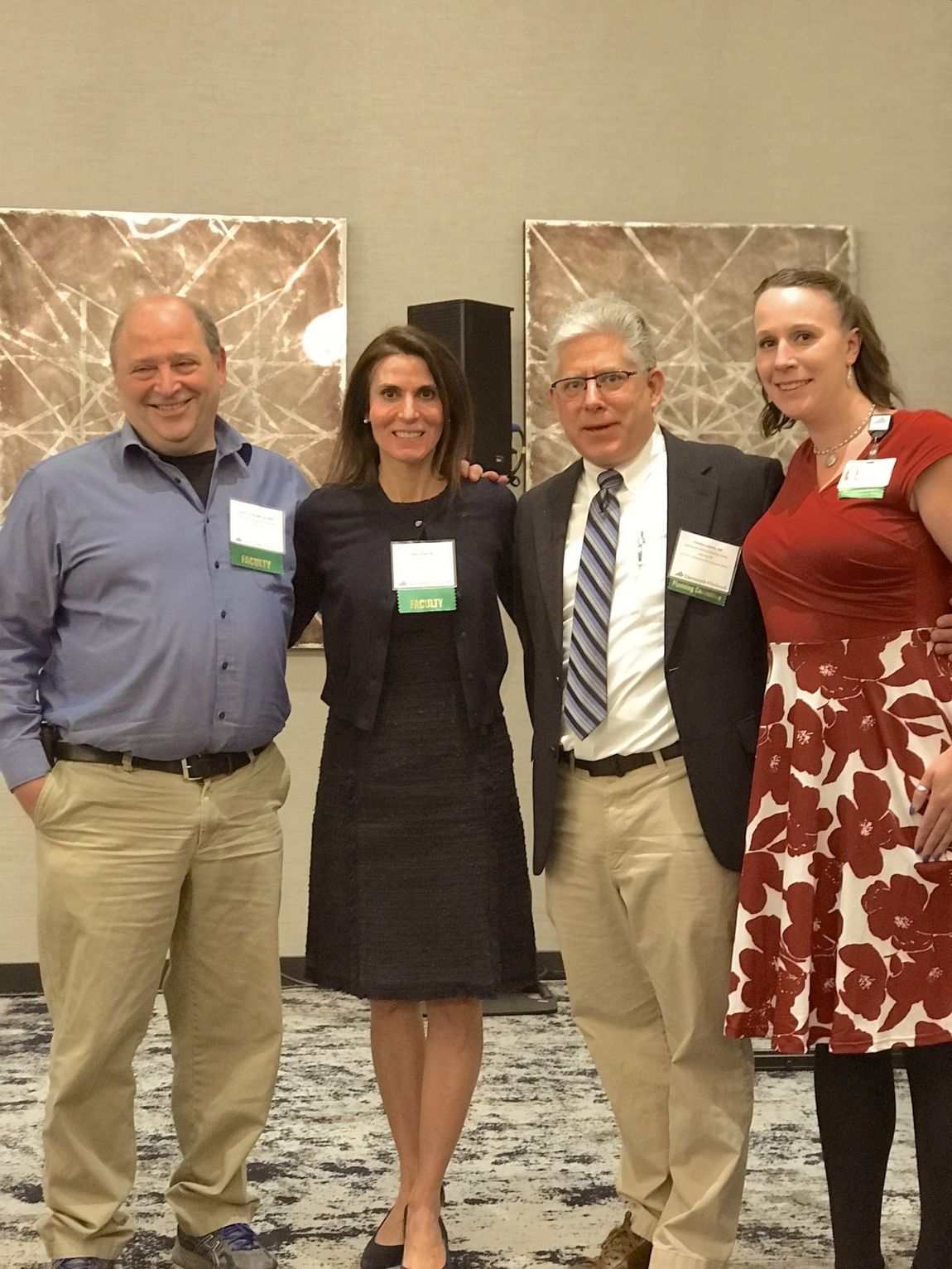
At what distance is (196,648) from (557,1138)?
65.6 inches

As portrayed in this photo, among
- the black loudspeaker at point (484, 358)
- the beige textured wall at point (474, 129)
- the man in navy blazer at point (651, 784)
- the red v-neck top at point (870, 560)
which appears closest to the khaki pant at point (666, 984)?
the man in navy blazer at point (651, 784)

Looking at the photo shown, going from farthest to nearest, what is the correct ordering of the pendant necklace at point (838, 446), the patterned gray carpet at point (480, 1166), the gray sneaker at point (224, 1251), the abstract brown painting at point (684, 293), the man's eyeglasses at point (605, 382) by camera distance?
the abstract brown painting at point (684, 293), the patterned gray carpet at point (480, 1166), the gray sneaker at point (224, 1251), the man's eyeglasses at point (605, 382), the pendant necklace at point (838, 446)

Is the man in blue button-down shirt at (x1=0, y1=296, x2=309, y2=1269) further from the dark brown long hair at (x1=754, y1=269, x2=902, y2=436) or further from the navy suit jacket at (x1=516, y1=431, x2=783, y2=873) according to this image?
the dark brown long hair at (x1=754, y1=269, x2=902, y2=436)

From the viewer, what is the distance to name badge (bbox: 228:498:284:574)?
254cm

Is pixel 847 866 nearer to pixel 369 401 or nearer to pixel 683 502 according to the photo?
pixel 683 502

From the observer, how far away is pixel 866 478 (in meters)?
2.21

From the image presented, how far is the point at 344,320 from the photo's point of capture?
484 centimetres

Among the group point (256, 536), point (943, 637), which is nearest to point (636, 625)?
point (943, 637)

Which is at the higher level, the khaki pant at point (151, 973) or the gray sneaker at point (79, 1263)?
the khaki pant at point (151, 973)

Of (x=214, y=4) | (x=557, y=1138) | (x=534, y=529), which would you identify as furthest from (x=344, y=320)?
(x=557, y=1138)

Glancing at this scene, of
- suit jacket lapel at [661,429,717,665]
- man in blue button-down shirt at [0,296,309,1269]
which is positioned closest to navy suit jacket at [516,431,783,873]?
suit jacket lapel at [661,429,717,665]

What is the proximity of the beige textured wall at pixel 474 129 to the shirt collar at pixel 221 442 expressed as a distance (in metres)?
2.28

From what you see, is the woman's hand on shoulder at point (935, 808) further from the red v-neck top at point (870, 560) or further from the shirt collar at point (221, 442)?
the shirt collar at point (221, 442)

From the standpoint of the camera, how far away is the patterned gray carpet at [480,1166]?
2.71m
